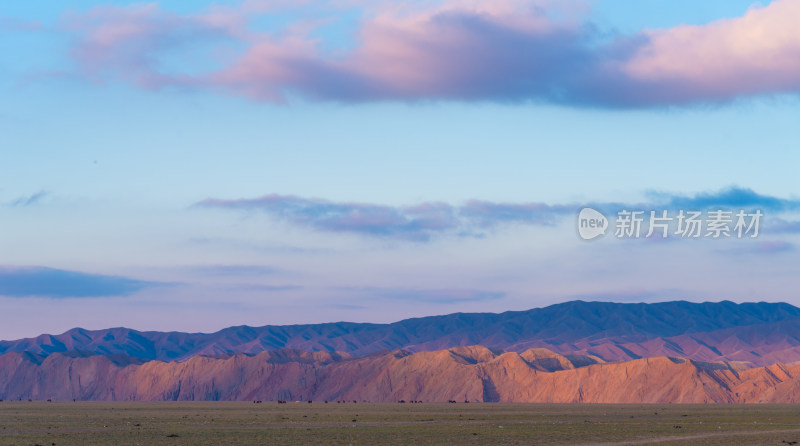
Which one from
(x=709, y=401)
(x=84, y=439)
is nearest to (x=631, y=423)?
(x=84, y=439)

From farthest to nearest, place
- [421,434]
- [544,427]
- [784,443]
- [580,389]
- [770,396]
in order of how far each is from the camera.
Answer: [580,389] < [770,396] < [544,427] < [421,434] < [784,443]

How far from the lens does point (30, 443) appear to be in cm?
5538

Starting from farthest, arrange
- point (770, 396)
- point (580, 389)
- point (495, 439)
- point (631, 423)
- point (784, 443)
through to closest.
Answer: point (580, 389) < point (770, 396) < point (631, 423) < point (495, 439) < point (784, 443)

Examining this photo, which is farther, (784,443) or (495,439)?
(495,439)

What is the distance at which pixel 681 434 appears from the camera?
2539 inches

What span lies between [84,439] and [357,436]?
1633cm

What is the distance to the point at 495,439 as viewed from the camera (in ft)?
193

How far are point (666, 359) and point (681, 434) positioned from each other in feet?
460

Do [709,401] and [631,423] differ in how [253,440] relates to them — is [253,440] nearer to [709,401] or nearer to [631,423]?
[631,423]

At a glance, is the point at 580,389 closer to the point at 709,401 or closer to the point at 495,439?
the point at 709,401

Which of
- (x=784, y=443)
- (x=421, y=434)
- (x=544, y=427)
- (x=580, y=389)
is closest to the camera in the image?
(x=784, y=443)

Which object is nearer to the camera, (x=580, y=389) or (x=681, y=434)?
(x=681, y=434)

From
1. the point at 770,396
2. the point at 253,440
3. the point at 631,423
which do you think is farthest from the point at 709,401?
the point at 253,440

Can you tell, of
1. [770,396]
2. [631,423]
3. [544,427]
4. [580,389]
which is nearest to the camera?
[544,427]
